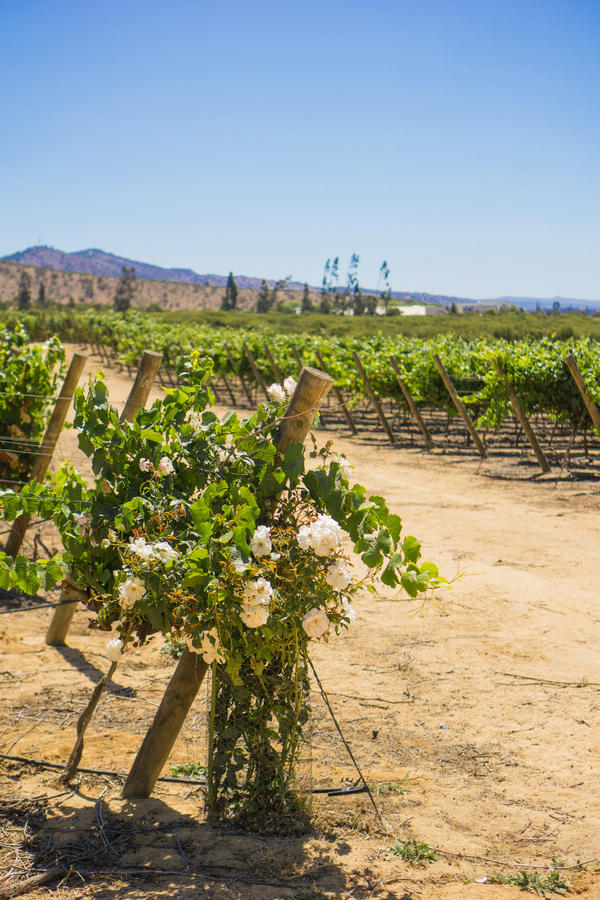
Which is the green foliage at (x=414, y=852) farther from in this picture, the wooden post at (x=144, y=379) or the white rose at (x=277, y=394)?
the wooden post at (x=144, y=379)

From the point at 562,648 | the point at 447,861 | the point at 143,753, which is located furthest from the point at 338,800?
the point at 562,648

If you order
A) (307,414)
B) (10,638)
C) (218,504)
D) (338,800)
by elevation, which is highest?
(307,414)

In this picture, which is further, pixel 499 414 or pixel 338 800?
pixel 499 414

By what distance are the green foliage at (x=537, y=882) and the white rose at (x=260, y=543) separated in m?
1.33

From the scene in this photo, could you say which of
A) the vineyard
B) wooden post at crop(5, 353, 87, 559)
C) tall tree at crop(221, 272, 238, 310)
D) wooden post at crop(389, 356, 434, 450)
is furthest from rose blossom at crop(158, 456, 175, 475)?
tall tree at crop(221, 272, 238, 310)

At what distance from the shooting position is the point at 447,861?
2.56 meters

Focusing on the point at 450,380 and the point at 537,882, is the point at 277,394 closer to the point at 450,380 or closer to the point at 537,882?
the point at 537,882

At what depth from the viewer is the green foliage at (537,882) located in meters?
2.40

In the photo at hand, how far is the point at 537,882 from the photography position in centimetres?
244

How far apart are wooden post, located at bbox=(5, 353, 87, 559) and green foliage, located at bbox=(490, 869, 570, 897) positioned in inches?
137

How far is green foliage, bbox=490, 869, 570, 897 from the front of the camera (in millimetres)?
2402

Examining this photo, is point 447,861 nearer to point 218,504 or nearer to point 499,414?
point 218,504

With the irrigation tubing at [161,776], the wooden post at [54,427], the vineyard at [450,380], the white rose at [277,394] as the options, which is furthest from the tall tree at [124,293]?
the white rose at [277,394]

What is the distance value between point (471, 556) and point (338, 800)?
Result: 13.2ft
